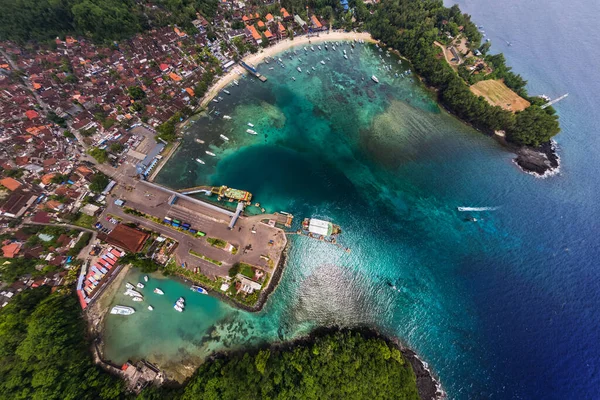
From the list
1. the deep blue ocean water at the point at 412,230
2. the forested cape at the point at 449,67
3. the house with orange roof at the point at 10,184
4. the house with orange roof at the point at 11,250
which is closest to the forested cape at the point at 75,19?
the deep blue ocean water at the point at 412,230

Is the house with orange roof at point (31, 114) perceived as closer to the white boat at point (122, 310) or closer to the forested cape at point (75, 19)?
the forested cape at point (75, 19)

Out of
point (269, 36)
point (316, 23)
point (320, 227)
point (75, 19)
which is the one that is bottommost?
point (75, 19)

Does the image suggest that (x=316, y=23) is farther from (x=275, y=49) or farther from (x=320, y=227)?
(x=320, y=227)

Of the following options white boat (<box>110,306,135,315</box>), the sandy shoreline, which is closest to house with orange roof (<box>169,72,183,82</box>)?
the sandy shoreline

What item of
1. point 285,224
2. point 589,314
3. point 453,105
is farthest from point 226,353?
point 453,105

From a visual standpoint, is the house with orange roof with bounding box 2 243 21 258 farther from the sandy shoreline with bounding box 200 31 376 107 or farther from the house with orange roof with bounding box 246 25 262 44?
the house with orange roof with bounding box 246 25 262 44

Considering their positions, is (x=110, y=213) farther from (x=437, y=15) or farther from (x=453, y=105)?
(x=437, y=15)

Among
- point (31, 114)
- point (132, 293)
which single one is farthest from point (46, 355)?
point (31, 114)
